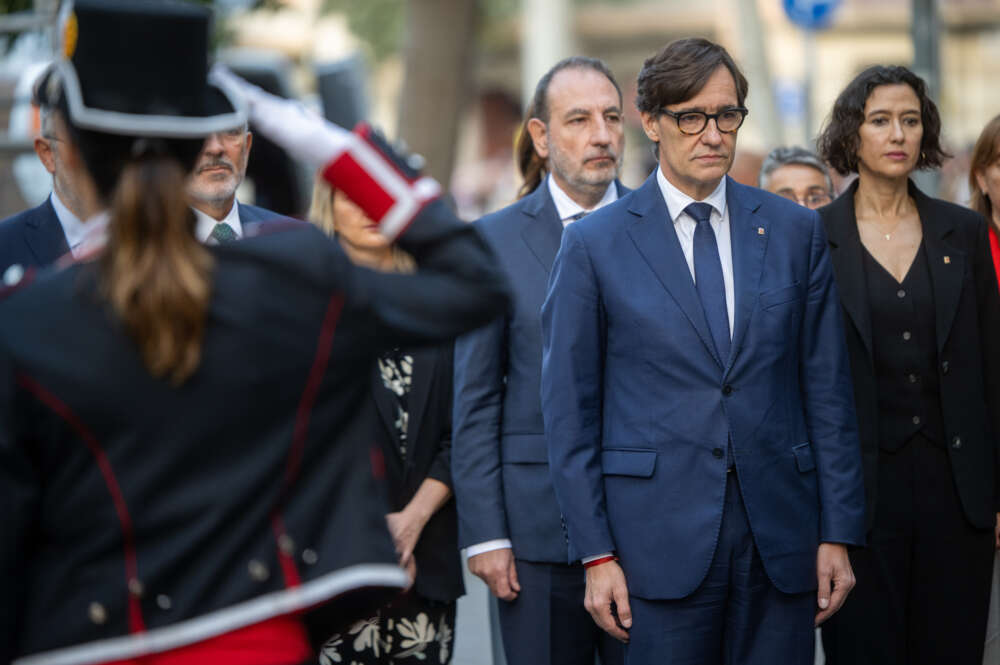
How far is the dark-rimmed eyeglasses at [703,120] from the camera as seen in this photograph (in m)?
4.19

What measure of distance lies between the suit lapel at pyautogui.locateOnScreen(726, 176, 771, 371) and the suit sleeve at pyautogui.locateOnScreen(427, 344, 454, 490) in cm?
110

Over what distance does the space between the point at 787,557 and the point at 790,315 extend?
67cm

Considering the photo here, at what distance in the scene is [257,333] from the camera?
243 centimetres

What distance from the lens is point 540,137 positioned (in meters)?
5.48

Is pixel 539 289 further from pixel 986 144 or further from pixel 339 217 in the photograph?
pixel 986 144

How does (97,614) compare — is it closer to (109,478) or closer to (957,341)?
(109,478)

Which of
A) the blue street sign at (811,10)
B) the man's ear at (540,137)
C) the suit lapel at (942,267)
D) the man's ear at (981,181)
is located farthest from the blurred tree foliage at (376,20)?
the suit lapel at (942,267)

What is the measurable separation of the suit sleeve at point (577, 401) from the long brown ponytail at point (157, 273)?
179 centimetres

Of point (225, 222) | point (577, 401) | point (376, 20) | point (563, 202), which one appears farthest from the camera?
point (376, 20)

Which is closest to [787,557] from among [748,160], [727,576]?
[727,576]

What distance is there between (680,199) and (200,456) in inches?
84.2

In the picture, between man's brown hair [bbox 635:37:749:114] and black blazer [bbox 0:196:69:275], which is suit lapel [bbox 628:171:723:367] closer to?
man's brown hair [bbox 635:37:749:114]

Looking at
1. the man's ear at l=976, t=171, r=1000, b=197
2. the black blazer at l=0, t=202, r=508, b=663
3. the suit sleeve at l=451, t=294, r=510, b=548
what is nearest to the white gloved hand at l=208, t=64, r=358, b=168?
Result: the black blazer at l=0, t=202, r=508, b=663

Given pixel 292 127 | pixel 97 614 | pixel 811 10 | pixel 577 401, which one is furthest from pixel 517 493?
pixel 811 10
